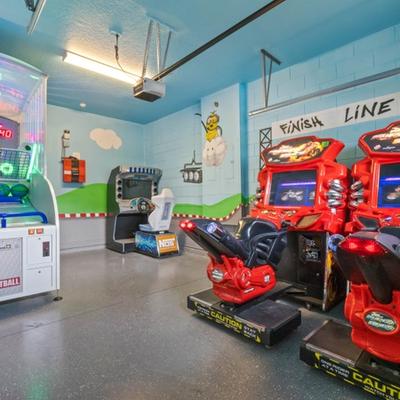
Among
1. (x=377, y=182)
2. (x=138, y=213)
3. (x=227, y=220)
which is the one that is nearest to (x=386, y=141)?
(x=377, y=182)

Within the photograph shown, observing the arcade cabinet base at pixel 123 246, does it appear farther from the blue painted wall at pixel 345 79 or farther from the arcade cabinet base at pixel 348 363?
the arcade cabinet base at pixel 348 363

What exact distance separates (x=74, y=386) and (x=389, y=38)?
14.6 feet

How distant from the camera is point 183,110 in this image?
5.83 meters

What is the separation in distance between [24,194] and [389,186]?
3857 mm

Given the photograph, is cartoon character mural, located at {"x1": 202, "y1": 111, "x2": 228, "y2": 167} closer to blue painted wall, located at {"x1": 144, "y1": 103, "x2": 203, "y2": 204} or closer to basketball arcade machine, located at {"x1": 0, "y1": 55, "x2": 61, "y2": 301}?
blue painted wall, located at {"x1": 144, "y1": 103, "x2": 203, "y2": 204}

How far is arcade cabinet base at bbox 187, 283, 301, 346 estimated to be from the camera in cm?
201

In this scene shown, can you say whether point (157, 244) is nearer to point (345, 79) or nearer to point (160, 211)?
point (160, 211)

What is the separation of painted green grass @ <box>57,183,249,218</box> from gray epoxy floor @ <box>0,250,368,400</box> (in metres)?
2.10

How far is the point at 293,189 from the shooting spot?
3.05 metres

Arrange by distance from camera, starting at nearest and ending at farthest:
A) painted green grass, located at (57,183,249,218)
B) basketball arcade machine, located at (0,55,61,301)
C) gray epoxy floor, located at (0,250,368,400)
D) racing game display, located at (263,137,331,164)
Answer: gray epoxy floor, located at (0,250,368,400) → basketball arcade machine, located at (0,55,61,301) → racing game display, located at (263,137,331,164) → painted green grass, located at (57,183,249,218)

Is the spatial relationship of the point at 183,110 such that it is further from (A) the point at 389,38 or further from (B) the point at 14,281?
(B) the point at 14,281

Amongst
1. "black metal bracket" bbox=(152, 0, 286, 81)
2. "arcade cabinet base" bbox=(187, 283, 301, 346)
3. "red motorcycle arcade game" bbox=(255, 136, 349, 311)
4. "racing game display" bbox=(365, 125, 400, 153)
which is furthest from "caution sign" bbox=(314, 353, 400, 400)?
"black metal bracket" bbox=(152, 0, 286, 81)

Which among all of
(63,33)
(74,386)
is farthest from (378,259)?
(63,33)

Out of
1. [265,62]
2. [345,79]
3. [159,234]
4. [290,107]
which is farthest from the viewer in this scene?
[159,234]
